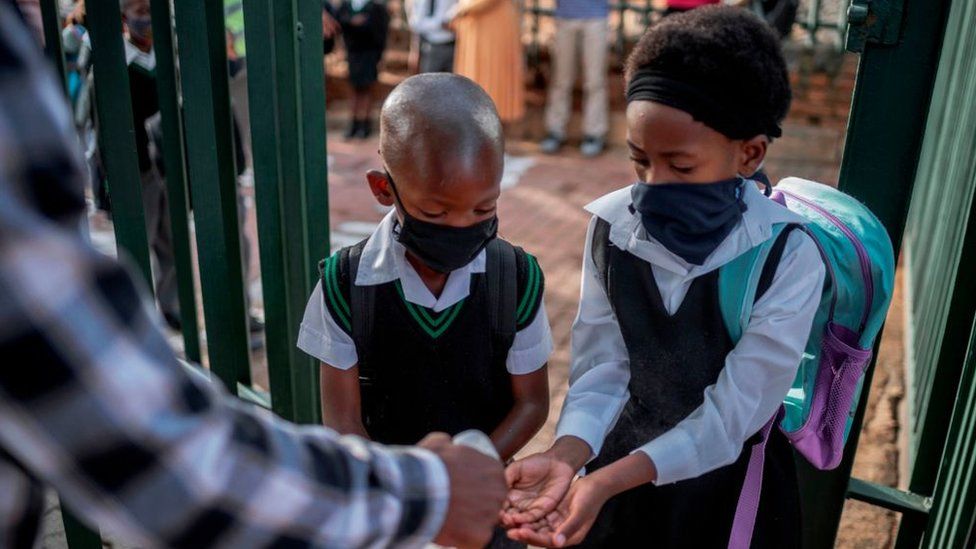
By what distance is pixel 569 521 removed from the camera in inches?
68.7

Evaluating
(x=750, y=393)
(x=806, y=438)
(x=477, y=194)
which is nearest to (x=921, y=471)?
(x=806, y=438)

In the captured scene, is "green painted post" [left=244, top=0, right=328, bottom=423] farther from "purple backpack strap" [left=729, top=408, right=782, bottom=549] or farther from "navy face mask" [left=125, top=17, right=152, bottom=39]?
"navy face mask" [left=125, top=17, right=152, bottom=39]

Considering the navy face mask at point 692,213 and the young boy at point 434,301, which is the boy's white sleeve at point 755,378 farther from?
the young boy at point 434,301

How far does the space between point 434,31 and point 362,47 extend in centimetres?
92

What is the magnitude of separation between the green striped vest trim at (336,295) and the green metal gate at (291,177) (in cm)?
41

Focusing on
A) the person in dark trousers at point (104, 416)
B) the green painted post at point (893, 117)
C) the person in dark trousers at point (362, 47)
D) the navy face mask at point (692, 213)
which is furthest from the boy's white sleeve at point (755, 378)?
the person in dark trousers at point (362, 47)

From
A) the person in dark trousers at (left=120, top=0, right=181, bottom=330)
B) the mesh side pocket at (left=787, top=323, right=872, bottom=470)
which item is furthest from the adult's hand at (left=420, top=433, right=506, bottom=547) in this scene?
the person in dark trousers at (left=120, top=0, right=181, bottom=330)

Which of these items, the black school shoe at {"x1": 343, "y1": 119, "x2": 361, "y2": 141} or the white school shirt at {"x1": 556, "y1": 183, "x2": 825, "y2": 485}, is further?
the black school shoe at {"x1": 343, "y1": 119, "x2": 361, "y2": 141}

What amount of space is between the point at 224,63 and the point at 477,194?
862 millimetres

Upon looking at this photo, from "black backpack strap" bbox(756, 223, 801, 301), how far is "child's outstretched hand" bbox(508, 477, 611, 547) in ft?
1.51

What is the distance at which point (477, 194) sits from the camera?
1799 mm

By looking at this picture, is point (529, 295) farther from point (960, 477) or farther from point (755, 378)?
point (960, 477)

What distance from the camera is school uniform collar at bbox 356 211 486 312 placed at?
Result: 6.33ft

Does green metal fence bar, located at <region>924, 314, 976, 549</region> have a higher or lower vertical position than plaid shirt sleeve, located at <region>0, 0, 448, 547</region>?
lower
